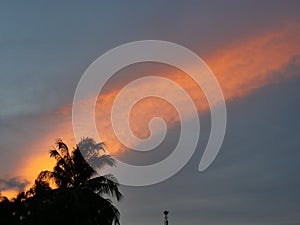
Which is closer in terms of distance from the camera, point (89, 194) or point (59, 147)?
point (89, 194)

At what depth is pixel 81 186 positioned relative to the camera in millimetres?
41156

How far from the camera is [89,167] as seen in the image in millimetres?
41812

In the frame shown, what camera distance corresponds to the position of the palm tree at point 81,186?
3947 centimetres

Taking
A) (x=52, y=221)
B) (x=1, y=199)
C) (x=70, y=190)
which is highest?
(x=1, y=199)

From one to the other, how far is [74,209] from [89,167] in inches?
168

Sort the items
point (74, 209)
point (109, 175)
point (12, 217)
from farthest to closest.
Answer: point (12, 217)
point (109, 175)
point (74, 209)

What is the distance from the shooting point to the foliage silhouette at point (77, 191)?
39.3 meters

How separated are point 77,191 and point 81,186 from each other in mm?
1456

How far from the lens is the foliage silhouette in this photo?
39.3m

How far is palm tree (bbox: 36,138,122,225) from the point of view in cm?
3947

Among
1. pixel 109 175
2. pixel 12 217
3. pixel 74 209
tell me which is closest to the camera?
pixel 74 209

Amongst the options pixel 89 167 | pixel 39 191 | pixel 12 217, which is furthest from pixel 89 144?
pixel 12 217

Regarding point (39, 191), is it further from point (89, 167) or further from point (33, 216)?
point (89, 167)

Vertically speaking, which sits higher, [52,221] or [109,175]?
[109,175]
